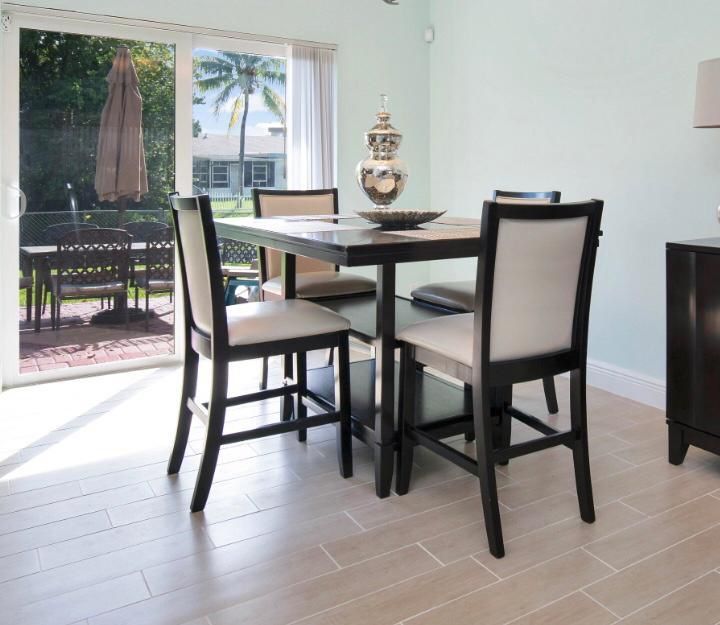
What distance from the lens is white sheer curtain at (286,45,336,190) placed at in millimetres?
4188

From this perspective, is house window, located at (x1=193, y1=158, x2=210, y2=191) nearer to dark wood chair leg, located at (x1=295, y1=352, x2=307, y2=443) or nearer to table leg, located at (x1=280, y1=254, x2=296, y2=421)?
table leg, located at (x1=280, y1=254, x2=296, y2=421)

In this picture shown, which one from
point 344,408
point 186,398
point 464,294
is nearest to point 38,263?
point 186,398

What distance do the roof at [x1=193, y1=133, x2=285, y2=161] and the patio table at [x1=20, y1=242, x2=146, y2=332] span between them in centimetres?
103

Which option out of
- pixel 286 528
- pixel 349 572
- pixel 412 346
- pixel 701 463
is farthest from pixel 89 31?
pixel 701 463

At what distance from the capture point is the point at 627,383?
337 cm

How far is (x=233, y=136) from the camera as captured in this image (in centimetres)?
413

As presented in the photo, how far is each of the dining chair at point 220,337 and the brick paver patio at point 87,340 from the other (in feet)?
5.60

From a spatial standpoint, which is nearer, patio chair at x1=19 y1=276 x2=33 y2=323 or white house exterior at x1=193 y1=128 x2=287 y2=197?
patio chair at x1=19 y1=276 x2=33 y2=323

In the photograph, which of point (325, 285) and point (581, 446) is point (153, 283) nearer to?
point (325, 285)

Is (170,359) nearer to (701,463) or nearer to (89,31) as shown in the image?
(89,31)

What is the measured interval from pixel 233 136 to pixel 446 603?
10.7ft

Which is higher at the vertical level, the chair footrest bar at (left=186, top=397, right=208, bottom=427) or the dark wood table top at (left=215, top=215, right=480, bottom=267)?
the dark wood table top at (left=215, top=215, right=480, bottom=267)

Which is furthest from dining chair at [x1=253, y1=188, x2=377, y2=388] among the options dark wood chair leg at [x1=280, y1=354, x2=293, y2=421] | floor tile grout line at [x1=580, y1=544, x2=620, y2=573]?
floor tile grout line at [x1=580, y1=544, x2=620, y2=573]

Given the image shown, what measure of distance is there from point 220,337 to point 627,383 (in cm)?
224
